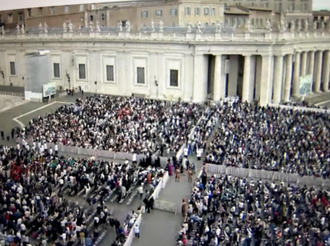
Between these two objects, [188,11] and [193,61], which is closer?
[193,61]

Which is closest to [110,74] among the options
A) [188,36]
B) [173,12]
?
[173,12]

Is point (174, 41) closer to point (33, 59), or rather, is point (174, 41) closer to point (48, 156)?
point (33, 59)

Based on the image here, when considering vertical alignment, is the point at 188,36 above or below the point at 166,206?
above

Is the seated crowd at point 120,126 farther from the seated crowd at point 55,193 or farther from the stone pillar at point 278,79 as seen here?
the stone pillar at point 278,79

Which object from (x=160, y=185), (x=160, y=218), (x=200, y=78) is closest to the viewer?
(x=160, y=218)

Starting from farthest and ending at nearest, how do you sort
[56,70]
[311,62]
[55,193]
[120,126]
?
[56,70] < [311,62] < [120,126] < [55,193]

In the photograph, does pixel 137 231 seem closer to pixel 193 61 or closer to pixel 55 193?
pixel 55 193

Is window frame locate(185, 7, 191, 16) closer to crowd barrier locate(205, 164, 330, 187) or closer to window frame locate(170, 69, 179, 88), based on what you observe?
window frame locate(170, 69, 179, 88)

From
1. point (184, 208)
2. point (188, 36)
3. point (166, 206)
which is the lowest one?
point (166, 206)
